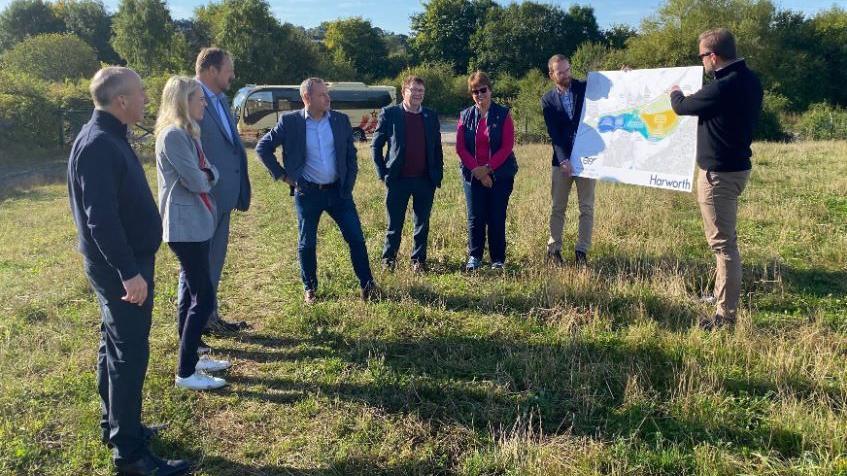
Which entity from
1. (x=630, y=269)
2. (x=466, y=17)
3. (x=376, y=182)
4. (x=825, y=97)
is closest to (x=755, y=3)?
(x=825, y=97)

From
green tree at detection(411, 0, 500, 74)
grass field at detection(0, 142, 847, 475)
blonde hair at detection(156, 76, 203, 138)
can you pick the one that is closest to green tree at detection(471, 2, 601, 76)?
green tree at detection(411, 0, 500, 74)

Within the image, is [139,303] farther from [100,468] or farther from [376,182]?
[376,182]

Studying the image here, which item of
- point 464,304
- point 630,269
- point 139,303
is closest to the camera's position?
point 139,303

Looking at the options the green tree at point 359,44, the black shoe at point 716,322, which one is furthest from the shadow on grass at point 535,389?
the green tree at point 359,44

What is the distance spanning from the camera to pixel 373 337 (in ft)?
14.9

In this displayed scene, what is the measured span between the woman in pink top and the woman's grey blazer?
301cm

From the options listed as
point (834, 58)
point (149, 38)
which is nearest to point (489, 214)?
point (149, 38)

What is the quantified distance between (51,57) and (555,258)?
52.1 m

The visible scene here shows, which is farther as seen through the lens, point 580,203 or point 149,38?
point 149,38

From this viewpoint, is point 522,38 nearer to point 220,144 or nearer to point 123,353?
point 220,144

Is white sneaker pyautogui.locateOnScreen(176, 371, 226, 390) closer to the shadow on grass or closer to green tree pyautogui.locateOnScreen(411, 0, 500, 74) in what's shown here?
the shadow on grass

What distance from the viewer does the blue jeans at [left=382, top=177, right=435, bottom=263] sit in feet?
19.7

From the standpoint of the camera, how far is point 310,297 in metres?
5.37

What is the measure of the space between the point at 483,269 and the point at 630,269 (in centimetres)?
151
